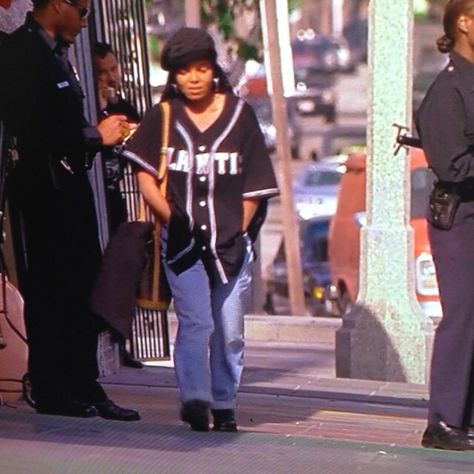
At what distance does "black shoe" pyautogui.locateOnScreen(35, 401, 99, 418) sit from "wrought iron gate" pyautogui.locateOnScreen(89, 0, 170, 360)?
2529 millimetres

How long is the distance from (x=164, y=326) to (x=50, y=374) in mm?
2896

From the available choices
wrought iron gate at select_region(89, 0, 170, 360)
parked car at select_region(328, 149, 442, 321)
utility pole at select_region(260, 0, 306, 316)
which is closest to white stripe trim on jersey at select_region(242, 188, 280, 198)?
wrought iron gate at select_region(89, 0, 170, 360)

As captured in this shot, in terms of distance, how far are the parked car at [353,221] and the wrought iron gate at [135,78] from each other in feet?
9.69

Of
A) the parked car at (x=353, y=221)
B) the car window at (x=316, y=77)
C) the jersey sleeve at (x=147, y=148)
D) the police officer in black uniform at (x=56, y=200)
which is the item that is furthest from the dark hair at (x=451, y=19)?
the car window at (x=316, y=77)

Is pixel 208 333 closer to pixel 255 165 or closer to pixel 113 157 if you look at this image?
pixel 255 165

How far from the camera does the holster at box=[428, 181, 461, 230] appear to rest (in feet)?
20.7

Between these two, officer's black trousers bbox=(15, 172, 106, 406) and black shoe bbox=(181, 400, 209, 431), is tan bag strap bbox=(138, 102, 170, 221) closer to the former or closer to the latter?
officer's black trousers bbox=(15, 172, 106, 406)

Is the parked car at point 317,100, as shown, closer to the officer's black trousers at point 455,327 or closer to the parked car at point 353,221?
the parked car at point 353,221

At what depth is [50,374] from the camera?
6.94 meters

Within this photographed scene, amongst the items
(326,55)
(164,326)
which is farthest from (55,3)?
(326,55)

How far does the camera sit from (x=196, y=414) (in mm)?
6680

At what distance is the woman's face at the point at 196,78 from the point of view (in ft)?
21.7

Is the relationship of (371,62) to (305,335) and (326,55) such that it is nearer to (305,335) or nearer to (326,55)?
(305,335)

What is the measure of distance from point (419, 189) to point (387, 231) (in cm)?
353
